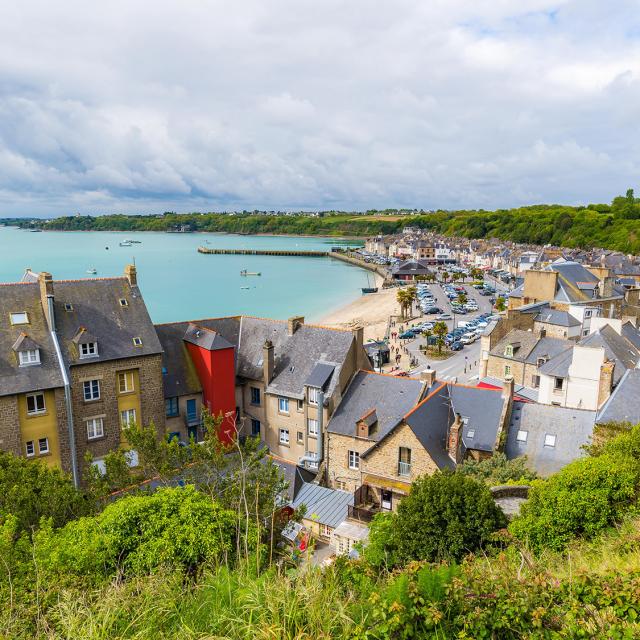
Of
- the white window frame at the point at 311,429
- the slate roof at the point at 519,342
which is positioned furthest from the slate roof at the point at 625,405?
the slate roof at the point at 519,342

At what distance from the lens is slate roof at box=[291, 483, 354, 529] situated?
23.4m

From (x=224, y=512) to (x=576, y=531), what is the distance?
9.40 metres

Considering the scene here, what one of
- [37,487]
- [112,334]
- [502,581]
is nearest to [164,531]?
[37,487]

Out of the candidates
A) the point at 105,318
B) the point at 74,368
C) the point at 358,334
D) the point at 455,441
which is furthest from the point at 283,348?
the point at 455,441

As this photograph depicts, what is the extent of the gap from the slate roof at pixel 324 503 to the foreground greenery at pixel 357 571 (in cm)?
683

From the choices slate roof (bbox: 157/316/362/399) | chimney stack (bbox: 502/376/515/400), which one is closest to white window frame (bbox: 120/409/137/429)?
slate roof (bbox: 157/316/362/399)

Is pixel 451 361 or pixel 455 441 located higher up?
pixel 455 441

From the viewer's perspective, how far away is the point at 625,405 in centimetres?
2644

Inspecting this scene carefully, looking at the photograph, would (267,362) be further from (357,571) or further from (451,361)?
A: (451,361)

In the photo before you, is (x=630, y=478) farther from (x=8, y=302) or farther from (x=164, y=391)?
(x=8, y=302)

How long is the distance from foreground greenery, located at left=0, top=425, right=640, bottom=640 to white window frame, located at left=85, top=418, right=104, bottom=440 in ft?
36.4

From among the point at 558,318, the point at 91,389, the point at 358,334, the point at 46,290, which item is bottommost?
the point at 91,389

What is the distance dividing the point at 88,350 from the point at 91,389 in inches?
82.7

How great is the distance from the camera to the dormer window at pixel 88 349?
27328mm
